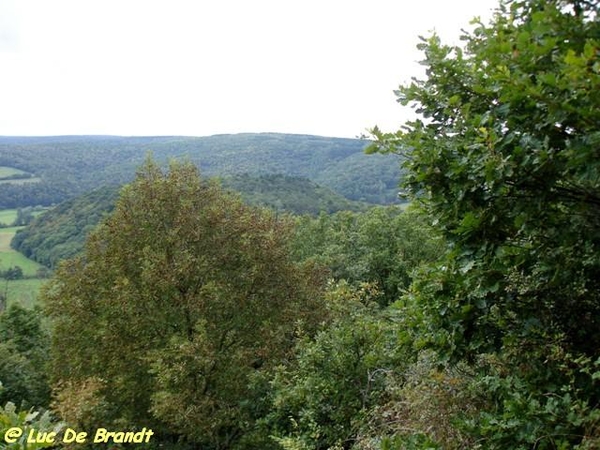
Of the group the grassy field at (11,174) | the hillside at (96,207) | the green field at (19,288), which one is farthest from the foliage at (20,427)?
the grassy field at (11,174)

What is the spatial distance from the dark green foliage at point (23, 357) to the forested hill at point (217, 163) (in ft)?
277

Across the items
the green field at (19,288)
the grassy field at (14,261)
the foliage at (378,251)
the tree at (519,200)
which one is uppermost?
the tree at (519,200)

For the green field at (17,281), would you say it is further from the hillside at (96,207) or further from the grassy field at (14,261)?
the hillside at (96,207)

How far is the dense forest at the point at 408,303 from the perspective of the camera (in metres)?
3.73

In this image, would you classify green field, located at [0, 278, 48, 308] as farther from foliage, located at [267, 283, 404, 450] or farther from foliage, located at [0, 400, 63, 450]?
foliage, located at [0, 400, 63, 450]

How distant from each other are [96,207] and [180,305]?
45638mm

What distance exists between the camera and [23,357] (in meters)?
18.7

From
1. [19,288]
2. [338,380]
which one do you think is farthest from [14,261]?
[338,380]

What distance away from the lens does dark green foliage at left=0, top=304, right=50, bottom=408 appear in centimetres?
1723

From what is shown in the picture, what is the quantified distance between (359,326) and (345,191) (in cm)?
10675

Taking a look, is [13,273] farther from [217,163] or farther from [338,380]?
[338,380]

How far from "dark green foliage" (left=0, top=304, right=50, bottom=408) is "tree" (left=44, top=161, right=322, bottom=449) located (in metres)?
3.10

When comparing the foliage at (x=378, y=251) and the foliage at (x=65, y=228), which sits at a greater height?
the foliage at (x=378, y=251)

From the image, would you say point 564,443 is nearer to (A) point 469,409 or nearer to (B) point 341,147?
(A) point 469,409
